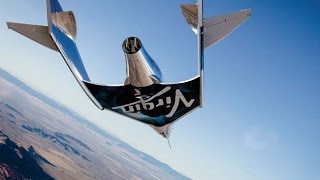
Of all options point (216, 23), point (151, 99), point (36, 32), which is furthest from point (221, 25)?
point (36, 32)

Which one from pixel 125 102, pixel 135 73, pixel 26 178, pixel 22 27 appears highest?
pixel 22 27

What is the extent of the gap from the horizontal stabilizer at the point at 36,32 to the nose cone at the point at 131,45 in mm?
2597

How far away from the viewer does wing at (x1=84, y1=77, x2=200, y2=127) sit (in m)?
11.2

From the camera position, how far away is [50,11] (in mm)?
10195

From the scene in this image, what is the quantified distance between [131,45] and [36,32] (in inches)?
135

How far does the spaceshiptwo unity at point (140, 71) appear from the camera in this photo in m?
10.0

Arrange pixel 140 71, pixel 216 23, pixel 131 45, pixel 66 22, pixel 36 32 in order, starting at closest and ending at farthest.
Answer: pixel 216 23 → pixel 131 45 → pixel 140 71 → pixel 36 32 → pixel 66 22

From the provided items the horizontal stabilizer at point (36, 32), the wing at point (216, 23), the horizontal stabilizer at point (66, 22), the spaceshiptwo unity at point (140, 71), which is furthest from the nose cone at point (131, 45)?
the horizontal stabilizer at point (66, 22)

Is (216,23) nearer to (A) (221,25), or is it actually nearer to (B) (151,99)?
(A) (221,25)

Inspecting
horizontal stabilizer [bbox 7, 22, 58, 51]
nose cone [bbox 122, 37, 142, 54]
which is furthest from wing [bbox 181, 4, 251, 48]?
horizontal stabilizer [bbox 7, 22, 58, 51]

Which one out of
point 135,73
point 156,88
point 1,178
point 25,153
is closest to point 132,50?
point 135,73

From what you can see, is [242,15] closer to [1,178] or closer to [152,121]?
[152,121]

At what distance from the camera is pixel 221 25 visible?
10039 mm

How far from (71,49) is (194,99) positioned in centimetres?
481
